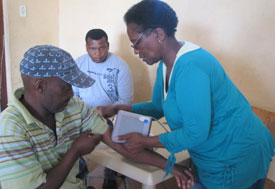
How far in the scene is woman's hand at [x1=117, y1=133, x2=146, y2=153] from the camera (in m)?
1.25

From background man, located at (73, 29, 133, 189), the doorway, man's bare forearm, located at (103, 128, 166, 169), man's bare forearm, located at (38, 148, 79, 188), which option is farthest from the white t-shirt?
the doorway

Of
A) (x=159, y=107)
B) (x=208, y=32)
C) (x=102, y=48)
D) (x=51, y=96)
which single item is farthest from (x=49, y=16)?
(x=51, y=96)

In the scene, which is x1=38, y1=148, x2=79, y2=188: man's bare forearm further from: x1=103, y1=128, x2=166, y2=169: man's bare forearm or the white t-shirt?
the white t-shirt

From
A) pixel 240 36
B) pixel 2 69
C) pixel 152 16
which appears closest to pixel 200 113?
pixel 152 16

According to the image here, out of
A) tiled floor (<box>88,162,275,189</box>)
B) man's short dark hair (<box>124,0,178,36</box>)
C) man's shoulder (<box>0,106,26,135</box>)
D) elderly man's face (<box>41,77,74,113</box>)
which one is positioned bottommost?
tiled floor (<box>88,162,275,189</box>)

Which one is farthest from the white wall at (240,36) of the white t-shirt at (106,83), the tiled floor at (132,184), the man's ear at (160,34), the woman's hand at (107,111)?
the man's ear at (160,34)

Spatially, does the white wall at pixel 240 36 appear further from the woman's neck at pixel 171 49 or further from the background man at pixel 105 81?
the woman's neck at pixel 171 49

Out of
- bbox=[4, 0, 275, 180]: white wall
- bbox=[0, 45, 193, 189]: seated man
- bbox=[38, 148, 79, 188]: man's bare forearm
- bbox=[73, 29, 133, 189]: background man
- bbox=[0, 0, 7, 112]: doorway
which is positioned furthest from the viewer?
bbox=[0, 0, 7, 112]: doorway

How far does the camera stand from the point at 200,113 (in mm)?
1049

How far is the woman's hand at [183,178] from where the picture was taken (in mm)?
1277

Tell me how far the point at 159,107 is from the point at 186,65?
0.59 metres

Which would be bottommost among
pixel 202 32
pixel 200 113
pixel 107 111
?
pixel 107 111

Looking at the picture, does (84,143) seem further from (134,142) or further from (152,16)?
(152,16)

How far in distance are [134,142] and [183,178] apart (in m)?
0.30
